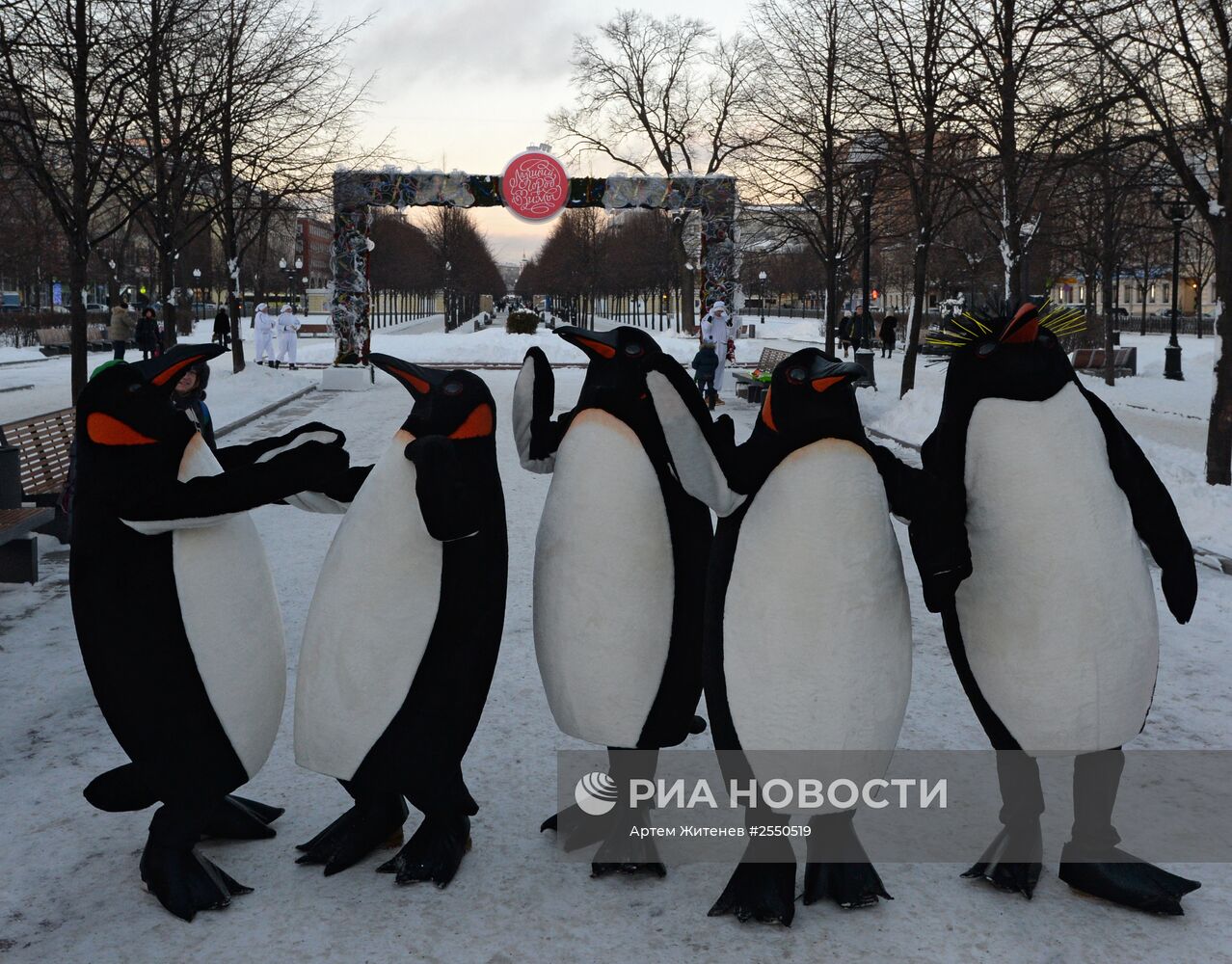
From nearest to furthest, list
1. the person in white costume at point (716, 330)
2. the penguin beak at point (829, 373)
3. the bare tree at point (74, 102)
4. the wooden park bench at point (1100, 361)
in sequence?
the penguin beak at point (829, 373) < the bare tree at point (74, 102) < the person in white costume at point (716, 330) < the wooden park bench at point (1100, 361)

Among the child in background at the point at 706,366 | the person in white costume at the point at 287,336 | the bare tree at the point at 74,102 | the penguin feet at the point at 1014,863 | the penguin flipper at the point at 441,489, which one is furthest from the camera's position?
the person in white costume at the point at 287,336

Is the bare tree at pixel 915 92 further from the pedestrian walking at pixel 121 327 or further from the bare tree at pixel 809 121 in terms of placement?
the pedestrian walking at pixel 121 327

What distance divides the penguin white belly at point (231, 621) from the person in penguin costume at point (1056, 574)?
209 cm

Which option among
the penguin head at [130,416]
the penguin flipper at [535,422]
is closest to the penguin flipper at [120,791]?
the penguin head at [130,416]

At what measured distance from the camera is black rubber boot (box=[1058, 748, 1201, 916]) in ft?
10.4

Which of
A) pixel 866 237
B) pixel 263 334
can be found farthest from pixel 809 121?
pixel 263 334

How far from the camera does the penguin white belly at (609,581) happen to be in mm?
3264

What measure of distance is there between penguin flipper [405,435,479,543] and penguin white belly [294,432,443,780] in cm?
11

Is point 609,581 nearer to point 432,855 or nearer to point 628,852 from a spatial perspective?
point 628,852

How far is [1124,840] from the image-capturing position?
357 centimetres

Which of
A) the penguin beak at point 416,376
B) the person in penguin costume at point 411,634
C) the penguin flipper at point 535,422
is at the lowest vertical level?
the person in penguin costume at point 411,634

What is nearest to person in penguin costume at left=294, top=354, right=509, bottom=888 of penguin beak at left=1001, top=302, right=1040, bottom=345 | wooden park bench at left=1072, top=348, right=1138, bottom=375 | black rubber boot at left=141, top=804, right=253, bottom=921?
black rubber boot at left=141, top=804, right=253, bottom=921

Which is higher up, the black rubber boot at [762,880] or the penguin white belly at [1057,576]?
the penguin white belly at [1057,576]

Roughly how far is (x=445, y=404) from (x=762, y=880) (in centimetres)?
168
